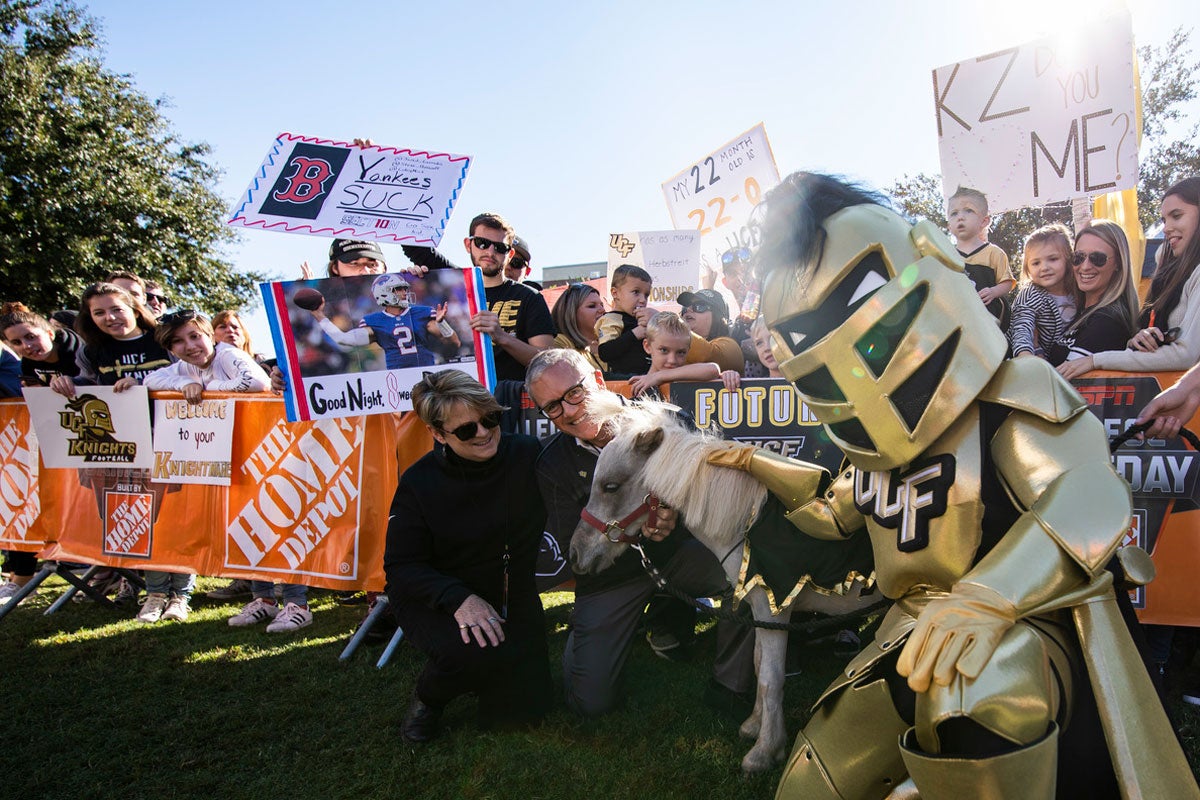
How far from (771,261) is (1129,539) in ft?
9.84

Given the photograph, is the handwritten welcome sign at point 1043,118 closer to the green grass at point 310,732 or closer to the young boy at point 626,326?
the young boy at point 626,326

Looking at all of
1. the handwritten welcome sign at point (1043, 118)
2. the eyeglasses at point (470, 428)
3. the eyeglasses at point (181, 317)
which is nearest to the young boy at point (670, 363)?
the eyeglasses at point (470, 428)

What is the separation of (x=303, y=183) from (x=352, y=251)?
664mm

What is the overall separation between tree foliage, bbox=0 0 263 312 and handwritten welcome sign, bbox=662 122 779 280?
2064 cm

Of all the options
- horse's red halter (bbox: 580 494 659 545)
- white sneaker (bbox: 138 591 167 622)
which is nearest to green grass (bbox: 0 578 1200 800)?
white sneaker (bbox: 138 591 167 622)

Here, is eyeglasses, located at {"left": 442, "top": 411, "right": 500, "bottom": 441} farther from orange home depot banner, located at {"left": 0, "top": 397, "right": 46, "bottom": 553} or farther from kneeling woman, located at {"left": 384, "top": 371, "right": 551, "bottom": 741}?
orange home depot banner, located at {"left": 0, "top": 397, "right": 46, "bottom": 553}

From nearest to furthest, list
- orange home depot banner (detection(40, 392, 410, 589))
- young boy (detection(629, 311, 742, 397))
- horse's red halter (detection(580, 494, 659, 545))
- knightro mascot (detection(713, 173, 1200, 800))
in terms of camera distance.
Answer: knightro mascot (detection(713, 173, 1200, 800)) < horse's red halter (detection(580, 494, 659, 545)) < young boy (detection(629, 311, 742, 397)) < orange home depot banner (detection(40, 392, 410, 589))

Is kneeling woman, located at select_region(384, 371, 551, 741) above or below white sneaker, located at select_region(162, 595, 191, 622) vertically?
above

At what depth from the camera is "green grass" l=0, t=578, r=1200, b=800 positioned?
2914 mm

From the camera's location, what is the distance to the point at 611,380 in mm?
4719

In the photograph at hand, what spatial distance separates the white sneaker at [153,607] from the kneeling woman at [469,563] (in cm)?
290

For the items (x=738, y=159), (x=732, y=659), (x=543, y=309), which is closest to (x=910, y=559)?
(x=732, y=659)

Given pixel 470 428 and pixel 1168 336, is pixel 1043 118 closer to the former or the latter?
pixel 1168 336

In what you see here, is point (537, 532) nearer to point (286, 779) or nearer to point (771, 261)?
point (286, 779)
